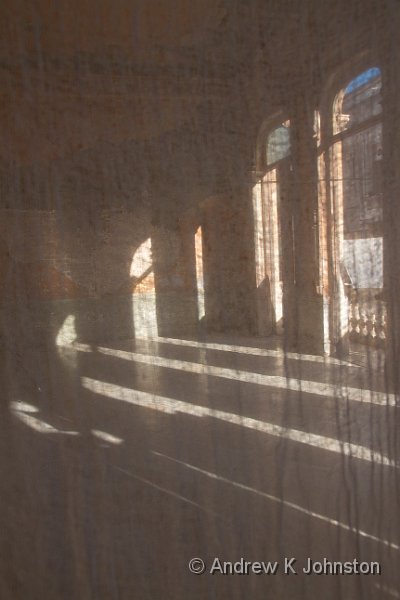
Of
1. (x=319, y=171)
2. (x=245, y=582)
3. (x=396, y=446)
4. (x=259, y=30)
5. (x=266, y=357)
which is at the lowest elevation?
(x=245, y=582)

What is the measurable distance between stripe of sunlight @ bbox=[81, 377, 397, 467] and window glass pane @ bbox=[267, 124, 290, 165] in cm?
32

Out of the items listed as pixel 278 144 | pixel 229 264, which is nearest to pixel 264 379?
pixel 229 264

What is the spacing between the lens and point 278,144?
0.52 meters

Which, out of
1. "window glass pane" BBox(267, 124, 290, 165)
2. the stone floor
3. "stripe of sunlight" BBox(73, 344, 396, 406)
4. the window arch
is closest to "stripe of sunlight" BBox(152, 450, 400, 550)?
the stone floor

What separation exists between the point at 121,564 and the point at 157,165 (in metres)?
0.51

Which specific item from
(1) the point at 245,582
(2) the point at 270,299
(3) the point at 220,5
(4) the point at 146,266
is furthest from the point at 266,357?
(3) the point at 220,5

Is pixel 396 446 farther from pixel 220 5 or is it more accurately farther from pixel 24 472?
pixel 220 5

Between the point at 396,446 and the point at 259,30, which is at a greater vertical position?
the point at 259,30

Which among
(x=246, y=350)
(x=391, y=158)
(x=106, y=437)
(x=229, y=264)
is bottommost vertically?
(x=106, y=437)

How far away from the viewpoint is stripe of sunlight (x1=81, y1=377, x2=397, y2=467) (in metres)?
0.51

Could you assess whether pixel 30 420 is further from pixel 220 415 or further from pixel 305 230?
pixel 305 230

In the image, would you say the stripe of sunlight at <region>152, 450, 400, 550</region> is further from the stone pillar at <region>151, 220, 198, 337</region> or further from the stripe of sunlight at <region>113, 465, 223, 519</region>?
the stone pillar at <region>151, 220, 198, 337</region>

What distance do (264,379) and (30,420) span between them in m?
0.29

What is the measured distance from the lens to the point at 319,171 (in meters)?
0.54
